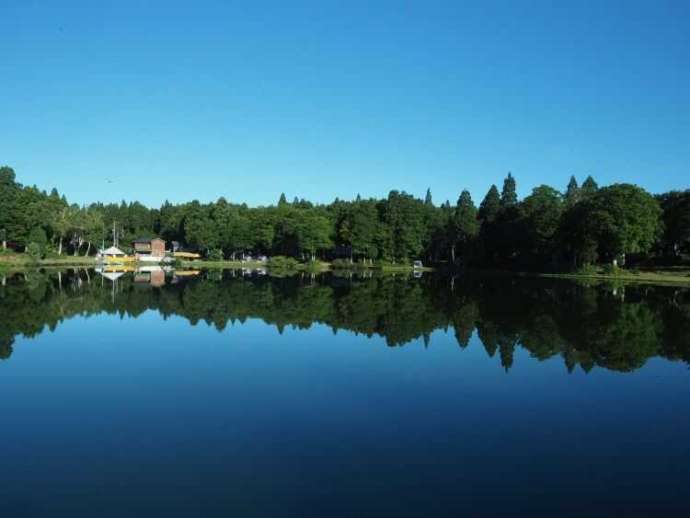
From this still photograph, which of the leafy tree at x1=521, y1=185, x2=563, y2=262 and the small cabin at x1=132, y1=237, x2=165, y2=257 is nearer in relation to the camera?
the leafy tree at x1=521, y1=185, x2=563, y2=262

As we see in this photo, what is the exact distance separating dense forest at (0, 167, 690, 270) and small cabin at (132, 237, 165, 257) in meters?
4.49

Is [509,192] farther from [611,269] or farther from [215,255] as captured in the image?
[215,255]

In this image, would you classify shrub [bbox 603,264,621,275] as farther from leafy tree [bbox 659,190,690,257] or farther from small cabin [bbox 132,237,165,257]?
small cabin [bbox 132,237,165,257]

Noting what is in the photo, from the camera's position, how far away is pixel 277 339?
2148 centimetres

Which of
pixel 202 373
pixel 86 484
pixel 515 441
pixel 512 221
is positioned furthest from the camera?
pixel 512 221

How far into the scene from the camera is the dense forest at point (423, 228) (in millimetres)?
67750

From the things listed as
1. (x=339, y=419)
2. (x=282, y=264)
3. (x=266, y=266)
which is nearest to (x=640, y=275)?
(x=282, y=264)

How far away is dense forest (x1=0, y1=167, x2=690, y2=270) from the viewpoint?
222 feet

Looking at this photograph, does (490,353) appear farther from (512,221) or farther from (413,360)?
(512,221)

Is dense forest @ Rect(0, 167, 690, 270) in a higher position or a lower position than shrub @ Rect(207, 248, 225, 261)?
higher

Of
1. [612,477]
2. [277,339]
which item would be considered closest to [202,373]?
[277,339]

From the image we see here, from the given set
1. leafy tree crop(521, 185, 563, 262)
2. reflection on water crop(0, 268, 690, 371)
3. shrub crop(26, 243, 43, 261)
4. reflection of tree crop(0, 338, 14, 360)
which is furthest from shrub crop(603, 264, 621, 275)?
shrub crop(26, 243, 43, 261)

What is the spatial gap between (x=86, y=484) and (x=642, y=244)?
71198 millimetres

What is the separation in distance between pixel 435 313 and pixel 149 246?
9666 centimetres
